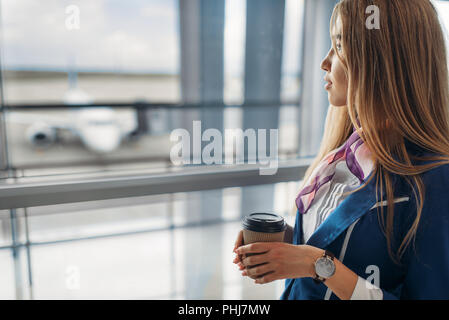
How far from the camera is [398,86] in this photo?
708 millimetres

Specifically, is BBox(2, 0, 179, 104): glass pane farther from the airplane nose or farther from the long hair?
the airplane nose

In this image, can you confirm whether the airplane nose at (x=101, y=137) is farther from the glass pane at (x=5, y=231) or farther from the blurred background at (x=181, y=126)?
the glass pane at (x=5, y=231)

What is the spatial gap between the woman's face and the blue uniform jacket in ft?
0.67

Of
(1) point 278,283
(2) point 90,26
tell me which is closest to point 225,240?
(1) point 278,283

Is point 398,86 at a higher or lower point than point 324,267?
higher

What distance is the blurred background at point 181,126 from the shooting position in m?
1.44

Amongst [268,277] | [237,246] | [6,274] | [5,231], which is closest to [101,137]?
[6,274]

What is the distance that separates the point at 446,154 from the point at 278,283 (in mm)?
1298

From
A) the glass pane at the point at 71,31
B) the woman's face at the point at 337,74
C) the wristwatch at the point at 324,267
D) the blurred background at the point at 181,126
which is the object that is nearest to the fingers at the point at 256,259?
the wristwatch at the point at 324,267

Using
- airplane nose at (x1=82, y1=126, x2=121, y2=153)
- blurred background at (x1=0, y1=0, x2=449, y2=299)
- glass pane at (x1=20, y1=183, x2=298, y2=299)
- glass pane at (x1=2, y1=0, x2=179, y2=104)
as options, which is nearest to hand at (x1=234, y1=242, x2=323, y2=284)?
blurred background at (x1=0, y1=0, x2=449, y2=299)

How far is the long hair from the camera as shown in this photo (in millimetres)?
687

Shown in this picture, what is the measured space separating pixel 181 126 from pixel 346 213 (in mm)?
1573

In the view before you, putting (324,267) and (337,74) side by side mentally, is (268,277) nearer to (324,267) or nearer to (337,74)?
(324,267)
